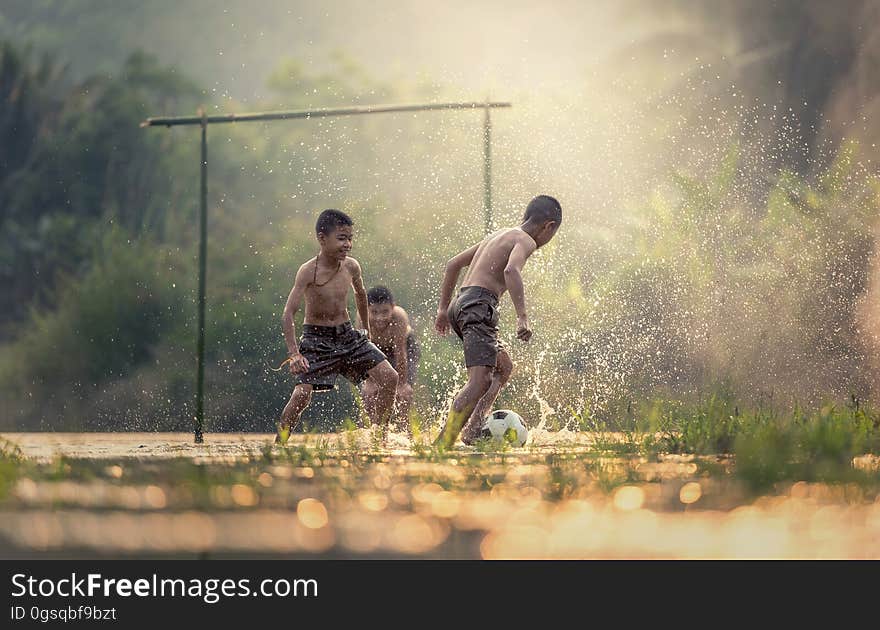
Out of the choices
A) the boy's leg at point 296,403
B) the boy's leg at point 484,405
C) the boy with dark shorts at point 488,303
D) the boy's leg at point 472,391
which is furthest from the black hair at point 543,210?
the boy's leg at point 296,403

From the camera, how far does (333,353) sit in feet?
34.4

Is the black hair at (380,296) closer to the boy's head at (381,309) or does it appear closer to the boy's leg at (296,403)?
the boy's head at (381,309)

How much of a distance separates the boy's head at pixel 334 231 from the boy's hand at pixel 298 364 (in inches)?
28.9

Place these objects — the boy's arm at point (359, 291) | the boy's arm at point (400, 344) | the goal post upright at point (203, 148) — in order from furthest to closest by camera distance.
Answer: the boy's arm at point (400, 344)
the goal post upright at point (203, 148)
the boy's arm at point (359, 291)

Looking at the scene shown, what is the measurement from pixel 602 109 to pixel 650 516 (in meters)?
29.7

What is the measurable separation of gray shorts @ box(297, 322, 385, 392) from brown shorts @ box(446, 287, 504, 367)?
2.64ft

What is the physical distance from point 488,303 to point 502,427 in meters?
0.89

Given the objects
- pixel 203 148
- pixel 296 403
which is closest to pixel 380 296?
pixel 203 148

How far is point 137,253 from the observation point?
3119 cm

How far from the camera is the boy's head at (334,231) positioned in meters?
10.3

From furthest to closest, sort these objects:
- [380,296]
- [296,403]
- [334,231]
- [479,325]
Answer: [380,296]
[296,403]
[334,231]
[479,325]

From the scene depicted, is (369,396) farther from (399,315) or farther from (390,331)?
(399,315)

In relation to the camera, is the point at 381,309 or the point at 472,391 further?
the point at 381,309

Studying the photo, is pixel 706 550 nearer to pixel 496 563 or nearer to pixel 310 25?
pixel 496 563
